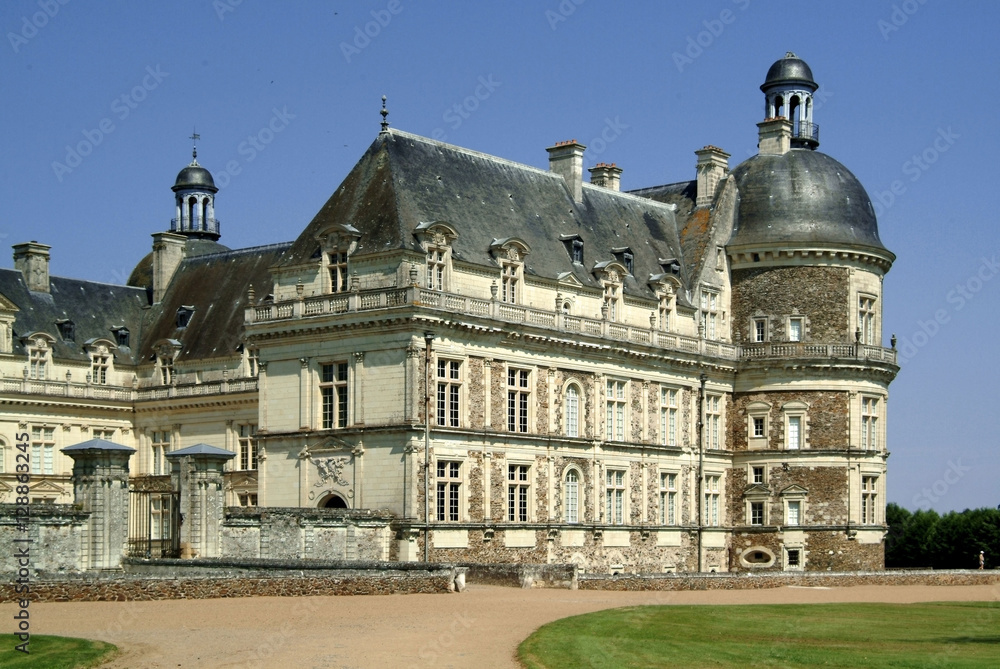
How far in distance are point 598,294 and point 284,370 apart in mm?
11723

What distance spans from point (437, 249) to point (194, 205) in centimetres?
3527

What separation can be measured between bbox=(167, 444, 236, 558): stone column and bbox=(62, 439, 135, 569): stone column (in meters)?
1.93

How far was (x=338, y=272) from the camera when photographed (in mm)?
51594

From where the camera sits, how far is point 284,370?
52.3 metres

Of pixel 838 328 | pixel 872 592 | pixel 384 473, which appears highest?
pixel 838 328

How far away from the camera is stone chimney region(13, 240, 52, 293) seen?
69.9 meters

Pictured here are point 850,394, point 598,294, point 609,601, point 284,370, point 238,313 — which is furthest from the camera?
point 238,313

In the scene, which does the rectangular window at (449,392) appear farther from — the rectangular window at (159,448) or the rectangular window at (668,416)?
the rectangular window at (159,448)

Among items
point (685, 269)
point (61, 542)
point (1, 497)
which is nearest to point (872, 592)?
point (685, 269)

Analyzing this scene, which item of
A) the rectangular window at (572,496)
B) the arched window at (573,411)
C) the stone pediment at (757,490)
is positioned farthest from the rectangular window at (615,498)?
the stone pediment at (757,490)

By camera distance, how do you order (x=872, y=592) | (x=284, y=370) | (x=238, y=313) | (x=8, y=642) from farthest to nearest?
(x=238, y=313) < (x=284, y=370) < (x=872, y=592) < (x=8, y=642)

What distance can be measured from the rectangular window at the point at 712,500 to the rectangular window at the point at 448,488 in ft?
48.8

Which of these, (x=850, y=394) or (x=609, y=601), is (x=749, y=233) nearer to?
(x=850, y=394)

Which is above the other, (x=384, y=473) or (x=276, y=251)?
(x=276, y=251)
